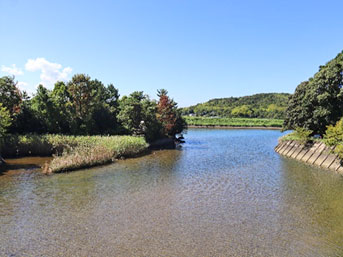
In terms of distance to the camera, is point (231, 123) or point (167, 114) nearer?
point (167, 114)

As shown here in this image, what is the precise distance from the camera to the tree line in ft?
103

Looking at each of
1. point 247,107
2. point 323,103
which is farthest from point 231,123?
point 323,103

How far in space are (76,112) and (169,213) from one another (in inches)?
1019

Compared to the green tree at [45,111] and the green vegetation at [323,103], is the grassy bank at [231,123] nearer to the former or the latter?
the green vegetation at [323,103]

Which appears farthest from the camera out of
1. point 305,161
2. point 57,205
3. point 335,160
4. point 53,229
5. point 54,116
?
point 54,116

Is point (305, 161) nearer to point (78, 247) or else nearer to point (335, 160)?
point (335, 160)

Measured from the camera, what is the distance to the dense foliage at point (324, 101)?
26797mm

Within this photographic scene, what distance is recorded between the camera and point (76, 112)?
1374 inches

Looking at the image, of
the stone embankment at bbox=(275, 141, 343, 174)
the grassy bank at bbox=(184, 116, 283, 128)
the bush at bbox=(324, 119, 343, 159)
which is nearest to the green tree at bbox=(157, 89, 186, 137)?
the stone embankment at bbox=(275, 141, 343, 174)

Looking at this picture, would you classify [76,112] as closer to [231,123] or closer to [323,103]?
[323,103]

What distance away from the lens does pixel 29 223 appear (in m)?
11.0

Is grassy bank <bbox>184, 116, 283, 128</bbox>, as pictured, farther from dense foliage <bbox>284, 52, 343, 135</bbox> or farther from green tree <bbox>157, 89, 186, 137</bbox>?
dense foliage <bbox>284, 52, 343, 135</bbox>

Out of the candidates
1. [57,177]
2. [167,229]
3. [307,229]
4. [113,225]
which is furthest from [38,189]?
[307,229]

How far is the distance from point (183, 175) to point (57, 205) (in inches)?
376
